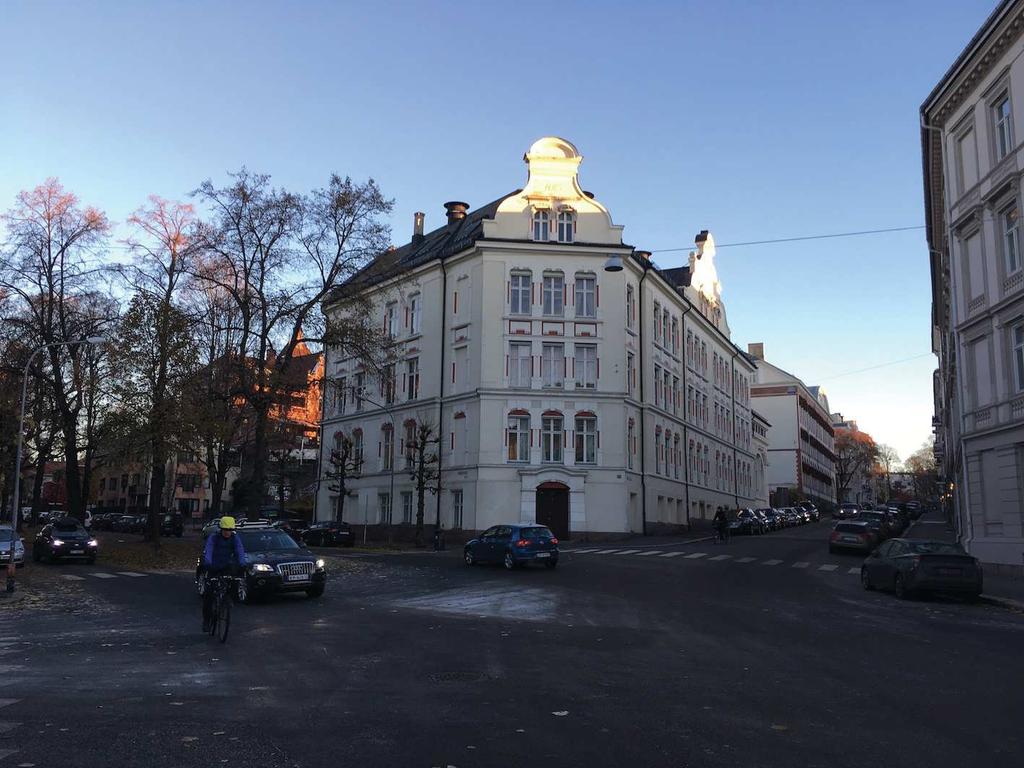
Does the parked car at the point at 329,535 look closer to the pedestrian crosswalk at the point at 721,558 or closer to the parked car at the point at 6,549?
the pedestrian crosswalk at the point at 721,558

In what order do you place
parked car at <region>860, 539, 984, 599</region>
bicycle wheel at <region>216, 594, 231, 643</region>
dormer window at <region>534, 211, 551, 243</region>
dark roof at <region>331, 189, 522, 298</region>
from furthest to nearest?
dormer window at <region>534, 211, 551, 243</region> → dark roof at <region>331, 189, 522, 298</region> → parked car at <region>860, 539, 984, 599</region> → bicycle wheel at <region>216, 594, 231, 643</region>

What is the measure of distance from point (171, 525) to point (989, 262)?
52.7 meters

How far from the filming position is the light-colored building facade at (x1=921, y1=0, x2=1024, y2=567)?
24.7 meters

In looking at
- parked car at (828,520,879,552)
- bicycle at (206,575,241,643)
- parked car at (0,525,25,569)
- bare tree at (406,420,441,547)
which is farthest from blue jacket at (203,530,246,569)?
parked car at (828,520,879,552)

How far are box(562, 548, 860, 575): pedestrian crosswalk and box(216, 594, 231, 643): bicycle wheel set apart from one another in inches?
820

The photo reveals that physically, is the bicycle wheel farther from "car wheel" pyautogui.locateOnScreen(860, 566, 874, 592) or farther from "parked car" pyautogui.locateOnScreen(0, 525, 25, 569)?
"parked car" pyautogui.locateOnScreen(0, 525, 25, 569)

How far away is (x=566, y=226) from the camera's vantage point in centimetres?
4612

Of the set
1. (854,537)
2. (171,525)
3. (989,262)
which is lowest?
(171,525)

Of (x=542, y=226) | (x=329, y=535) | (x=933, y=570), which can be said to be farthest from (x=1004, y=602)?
(x=542, y=226)

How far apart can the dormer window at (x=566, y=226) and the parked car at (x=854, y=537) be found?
2131 cm

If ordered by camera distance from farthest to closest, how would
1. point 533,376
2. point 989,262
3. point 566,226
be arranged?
point 566,226, point 533,376, point 989,262

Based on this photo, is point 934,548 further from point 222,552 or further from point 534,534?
point 222,552

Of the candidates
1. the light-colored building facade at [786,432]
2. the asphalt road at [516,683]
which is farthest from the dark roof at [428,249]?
the light-colored building facade at [786,432]

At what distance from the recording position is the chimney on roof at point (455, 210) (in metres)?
57.3
